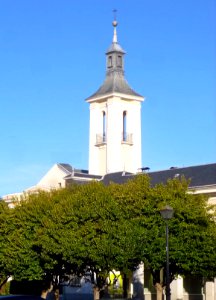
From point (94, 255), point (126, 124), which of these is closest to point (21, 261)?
point (94, 255)

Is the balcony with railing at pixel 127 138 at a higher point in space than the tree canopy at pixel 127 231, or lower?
higher

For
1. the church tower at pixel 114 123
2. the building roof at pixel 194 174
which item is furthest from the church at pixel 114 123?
the building roof at pixel 194 174

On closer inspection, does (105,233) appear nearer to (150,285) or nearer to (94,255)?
(94,255)

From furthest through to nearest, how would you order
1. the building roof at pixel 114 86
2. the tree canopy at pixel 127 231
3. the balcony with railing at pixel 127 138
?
the building roof at pixel 114 86, the balcony with railing at pixel 127 138, the tree canopy at pixel 127 231

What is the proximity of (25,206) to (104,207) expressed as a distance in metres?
11.4

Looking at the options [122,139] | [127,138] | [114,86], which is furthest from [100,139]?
[114,86]

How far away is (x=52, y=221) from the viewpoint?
5562cm

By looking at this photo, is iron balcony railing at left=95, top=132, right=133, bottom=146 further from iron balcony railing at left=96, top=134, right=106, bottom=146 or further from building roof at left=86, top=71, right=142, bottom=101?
building roof at left=86, top=71, right=142, bottom=101

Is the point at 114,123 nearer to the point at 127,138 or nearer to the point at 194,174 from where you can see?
the point at 127,138

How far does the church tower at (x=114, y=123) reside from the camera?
343 feet

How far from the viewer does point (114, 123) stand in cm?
10494

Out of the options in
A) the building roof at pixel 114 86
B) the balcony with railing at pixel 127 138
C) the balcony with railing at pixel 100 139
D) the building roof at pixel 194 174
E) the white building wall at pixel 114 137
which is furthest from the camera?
the building roof at pixel 114 86

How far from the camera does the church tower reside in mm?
104625

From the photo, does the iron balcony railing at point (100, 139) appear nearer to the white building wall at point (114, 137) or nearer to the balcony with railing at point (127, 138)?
the white building wall at point (114, 137)
